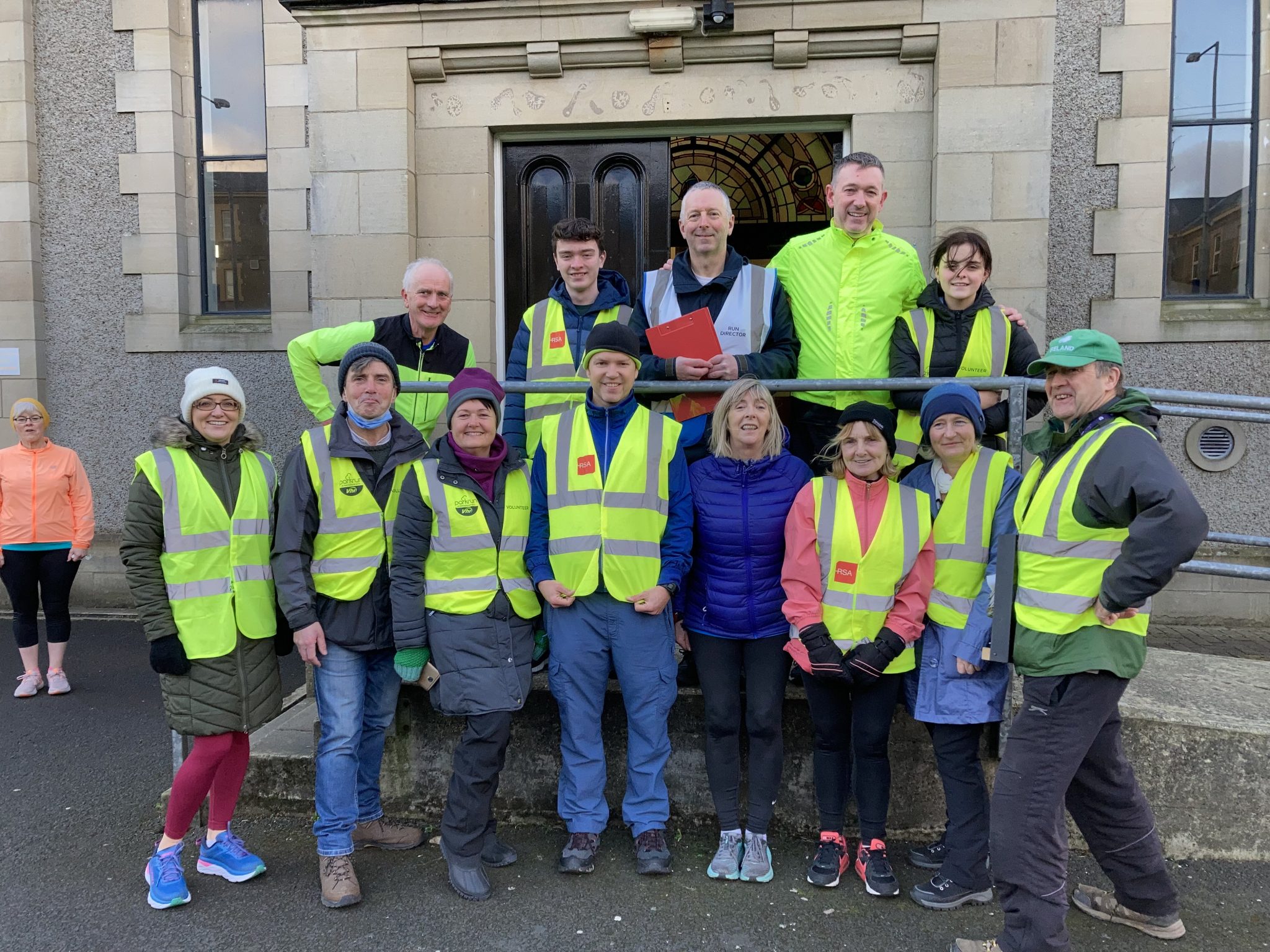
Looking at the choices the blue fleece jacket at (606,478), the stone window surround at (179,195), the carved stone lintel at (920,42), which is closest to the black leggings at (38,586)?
the stone window surround at (179,195)

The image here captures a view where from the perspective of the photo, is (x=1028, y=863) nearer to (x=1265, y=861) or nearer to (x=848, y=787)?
(x=848, y=787)

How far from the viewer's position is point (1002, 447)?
3900mm

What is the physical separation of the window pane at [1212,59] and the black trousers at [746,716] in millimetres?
5935

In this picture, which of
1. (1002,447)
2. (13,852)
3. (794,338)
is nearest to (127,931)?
(13,852)

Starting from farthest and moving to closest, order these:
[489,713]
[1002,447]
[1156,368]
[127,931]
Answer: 1. [1156,368]
2. [1002,447]
3. [489,713]
4. [127,931]

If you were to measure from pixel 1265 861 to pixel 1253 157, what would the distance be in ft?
18.1

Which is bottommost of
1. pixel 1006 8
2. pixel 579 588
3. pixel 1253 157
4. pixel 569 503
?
pixel 579 588

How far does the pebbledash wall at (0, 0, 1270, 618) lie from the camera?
5.55 meters

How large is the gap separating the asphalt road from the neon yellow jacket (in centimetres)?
194

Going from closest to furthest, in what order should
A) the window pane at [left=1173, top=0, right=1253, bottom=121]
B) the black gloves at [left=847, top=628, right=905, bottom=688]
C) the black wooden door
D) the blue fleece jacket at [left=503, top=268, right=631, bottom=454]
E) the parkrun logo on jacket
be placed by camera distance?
the black gloves at [left=847, top=628, right=905, bottom=688], the parkrun logo on jacket, the blue fleece jacket at [left=503, top=268, right=631, bottom=454], the black wooden door, the window pane at [left=1173, top=0, right=1253, bottom=121]

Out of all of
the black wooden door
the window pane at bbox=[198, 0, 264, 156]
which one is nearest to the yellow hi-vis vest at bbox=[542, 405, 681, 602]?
the black wooden door

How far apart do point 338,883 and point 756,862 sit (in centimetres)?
151

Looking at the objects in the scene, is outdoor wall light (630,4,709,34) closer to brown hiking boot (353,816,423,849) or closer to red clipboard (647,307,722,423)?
red clipboard (647,307,722,423)

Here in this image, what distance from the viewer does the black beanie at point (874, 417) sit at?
10.5ft
